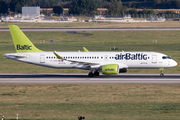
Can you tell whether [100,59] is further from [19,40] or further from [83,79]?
[19,40]

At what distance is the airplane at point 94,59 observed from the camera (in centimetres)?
4650

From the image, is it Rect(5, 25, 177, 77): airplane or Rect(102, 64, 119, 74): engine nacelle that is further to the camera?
Rect(5, 25, 177, 77): airplane

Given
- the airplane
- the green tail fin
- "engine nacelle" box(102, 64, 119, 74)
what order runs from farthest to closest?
the green tail fin, the airplane, "engine nacelle" box(102, 64, 119, 74)

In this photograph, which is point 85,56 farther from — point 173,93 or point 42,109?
point 42,109

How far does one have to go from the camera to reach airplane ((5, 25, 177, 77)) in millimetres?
46500

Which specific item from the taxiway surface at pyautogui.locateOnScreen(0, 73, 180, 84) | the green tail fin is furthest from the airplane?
the taxiway surface at pyautogui.locateOnScreen(0, 73, 180, 84)

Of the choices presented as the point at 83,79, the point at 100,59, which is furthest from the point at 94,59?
the point at 83,79

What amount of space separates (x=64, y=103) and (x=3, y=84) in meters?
14.4

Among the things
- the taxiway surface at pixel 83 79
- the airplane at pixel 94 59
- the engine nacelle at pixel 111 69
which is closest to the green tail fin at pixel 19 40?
the airplane at pixel 94 59

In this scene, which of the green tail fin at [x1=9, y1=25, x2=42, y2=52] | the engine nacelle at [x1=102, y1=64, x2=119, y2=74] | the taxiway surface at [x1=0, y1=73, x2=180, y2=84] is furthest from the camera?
the green tail fin at [x1=9, y1=25, x2=42, y2=52]

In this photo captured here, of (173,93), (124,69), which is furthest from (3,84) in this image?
(173,93)

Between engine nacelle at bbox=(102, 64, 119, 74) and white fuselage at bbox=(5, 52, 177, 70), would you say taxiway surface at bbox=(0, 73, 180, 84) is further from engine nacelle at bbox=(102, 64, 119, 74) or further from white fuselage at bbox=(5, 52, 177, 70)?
white fuselage at bbox=(5, 52, 177, 70)

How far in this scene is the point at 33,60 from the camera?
4819 cm

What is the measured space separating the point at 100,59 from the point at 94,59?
927 mm
